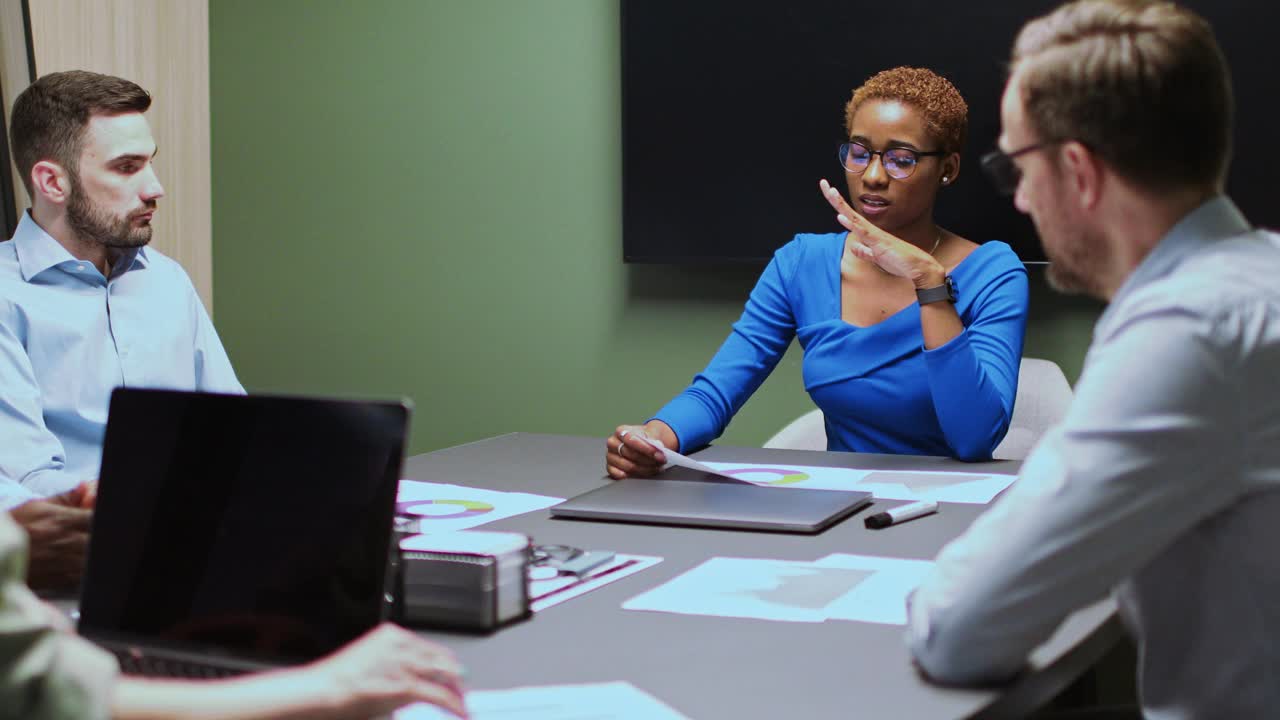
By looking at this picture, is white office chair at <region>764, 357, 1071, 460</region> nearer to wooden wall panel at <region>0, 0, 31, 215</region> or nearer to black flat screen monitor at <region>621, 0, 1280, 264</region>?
black flat screen monitor at <region>621, 0, 1280, 264</region>

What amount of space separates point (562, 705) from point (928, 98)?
1.90m

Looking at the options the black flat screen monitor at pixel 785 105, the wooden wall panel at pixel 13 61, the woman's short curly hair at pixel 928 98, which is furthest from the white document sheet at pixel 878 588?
the wooden wall panel at pixel 13 61

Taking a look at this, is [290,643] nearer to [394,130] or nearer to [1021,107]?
[1021,107]

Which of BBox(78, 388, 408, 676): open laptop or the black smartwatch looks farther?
the black smartwatch

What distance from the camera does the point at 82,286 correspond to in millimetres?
2268

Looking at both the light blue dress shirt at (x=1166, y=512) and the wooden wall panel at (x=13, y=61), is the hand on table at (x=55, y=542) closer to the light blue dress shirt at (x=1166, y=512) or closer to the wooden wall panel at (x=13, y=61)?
the light blue dress shirt at (x=1166, y=512)

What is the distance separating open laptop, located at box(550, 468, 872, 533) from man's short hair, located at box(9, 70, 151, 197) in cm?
119

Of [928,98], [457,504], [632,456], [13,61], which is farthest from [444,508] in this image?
[13,61]

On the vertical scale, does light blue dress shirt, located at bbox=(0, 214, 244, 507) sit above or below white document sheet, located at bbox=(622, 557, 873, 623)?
above

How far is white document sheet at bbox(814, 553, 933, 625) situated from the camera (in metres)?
1.31

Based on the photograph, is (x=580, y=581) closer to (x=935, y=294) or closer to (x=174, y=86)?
(x=935, y=294)

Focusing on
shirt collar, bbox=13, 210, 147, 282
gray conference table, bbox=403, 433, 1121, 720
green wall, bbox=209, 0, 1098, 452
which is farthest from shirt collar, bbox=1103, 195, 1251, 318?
green wall, bbox=209, 0, 1098, 452

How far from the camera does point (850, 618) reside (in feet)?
4.26

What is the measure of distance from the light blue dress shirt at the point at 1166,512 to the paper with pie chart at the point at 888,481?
0.74m
